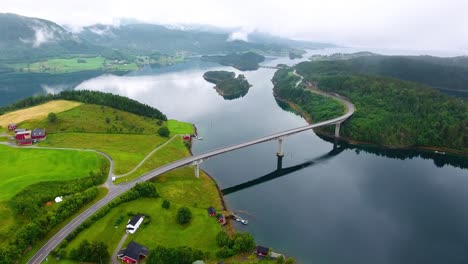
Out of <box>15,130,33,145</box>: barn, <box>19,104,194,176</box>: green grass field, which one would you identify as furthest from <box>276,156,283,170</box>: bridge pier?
<box>15,130,33,145</box>: barn

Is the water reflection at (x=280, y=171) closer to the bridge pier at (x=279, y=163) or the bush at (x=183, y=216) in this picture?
the bridge pier at (x=279, y=163)

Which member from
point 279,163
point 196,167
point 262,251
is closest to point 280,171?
point 279,163

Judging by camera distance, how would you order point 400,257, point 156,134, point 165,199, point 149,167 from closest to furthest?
point 400,257 < point 165,199 < point 149,167 < point 156,134

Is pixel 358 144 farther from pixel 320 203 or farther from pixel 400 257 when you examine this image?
pixel 400 257

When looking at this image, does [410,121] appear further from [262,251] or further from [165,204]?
[165,204]

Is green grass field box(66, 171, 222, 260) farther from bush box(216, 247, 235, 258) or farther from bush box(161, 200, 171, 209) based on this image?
bush box(216, 247, 235, 258)

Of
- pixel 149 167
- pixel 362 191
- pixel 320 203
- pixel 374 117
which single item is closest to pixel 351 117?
pixel 374 117

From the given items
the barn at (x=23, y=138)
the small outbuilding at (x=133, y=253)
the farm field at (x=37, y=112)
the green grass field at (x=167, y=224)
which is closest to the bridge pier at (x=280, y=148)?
the green grass field at (x=167, y=224)
